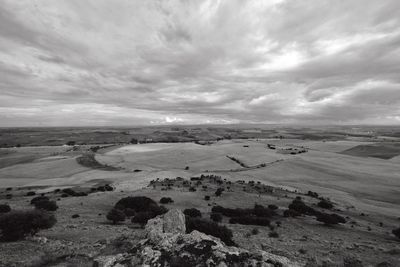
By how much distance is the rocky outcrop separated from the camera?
31.3 feet

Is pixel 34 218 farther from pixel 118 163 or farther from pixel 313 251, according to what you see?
pixel 118 163

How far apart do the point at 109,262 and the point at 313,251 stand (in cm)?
1435

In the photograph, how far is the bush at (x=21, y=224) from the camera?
16188 millimetres

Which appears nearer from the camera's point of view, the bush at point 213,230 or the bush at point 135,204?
the bush at point 213,230

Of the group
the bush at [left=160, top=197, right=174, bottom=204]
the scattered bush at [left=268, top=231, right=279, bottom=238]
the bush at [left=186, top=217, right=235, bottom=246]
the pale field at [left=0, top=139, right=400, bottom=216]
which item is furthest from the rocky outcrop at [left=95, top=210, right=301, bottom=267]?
the pale field at [left=0, top=139, right=400, bottom=216]

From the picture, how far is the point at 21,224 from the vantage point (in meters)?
17.0

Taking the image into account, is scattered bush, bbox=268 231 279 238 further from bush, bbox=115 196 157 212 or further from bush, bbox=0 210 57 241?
bush, bbox=0 210 57 241

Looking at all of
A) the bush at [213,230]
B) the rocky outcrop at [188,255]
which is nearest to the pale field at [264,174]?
the bush at [213,230]

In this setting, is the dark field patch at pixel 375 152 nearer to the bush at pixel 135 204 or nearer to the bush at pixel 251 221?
the bush at pixel 251 221

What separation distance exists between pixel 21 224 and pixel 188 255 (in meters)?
14.5

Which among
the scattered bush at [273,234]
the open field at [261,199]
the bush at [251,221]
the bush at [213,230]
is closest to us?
the bush at [213,230]

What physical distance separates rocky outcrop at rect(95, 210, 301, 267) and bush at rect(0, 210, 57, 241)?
34.0ft

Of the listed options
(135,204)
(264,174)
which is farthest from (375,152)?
(135,204)

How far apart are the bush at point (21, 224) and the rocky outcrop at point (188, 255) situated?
1036 cm
